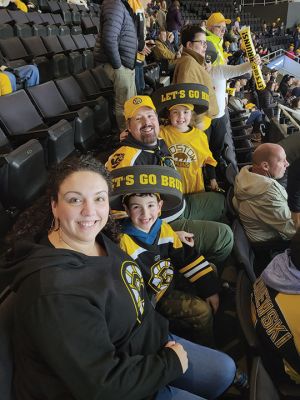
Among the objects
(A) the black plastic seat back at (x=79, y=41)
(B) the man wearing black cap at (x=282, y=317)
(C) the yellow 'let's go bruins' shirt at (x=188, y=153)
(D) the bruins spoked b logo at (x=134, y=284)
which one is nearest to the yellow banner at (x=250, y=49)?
(C) the yellow 'let's go bruins' shirt at (x=188, y=153)

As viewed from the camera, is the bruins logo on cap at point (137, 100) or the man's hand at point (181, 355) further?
the bruins logo on cap at point (137, 100)

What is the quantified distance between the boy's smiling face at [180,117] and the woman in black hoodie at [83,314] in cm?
115

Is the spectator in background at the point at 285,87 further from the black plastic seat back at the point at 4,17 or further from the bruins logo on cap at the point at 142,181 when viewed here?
the bruins logo on cap at the point at 142,181

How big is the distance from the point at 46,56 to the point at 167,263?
3161 millimetres

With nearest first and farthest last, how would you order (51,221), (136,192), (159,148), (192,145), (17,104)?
(51,221) → (136,192) → (159,148) → (192,145) → (17,104)

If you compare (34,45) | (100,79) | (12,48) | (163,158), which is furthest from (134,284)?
(34,45)

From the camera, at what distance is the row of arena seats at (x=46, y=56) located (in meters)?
3.62

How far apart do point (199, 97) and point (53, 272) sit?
1605mm

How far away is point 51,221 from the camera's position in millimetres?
968

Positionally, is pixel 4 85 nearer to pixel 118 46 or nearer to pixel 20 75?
pixel 20 75

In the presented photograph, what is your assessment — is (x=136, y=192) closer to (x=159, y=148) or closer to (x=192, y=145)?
(x=159, y=148)

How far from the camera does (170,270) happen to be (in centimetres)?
139

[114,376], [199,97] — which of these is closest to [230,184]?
[199,97]

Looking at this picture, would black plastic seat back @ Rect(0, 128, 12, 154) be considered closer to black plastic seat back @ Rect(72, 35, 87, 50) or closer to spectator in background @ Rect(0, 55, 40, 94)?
spectator in background @ Rect(0, 55, 40, 94)
